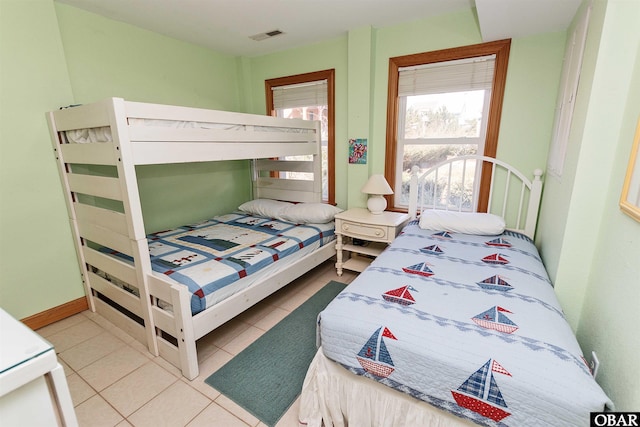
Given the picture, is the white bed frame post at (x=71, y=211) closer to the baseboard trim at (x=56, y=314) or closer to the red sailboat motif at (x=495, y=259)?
the baseboard trim at (x=56, y=314)

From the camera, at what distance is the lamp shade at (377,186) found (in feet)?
8.95

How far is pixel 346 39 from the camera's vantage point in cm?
292

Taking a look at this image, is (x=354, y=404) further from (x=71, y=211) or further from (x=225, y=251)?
(x=71, y=211)

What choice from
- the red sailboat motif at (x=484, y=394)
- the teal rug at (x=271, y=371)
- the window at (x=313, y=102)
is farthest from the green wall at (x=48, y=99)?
the red sailboat motif at (x=484, y=394)

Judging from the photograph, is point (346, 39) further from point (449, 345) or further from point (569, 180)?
point (449, 345)

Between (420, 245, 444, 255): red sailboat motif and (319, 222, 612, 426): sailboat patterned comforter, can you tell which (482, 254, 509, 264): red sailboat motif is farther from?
(420, 245, 444, 255): red sailboat motif

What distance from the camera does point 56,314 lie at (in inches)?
88.3

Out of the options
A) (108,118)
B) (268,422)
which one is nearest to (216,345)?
(268,422)

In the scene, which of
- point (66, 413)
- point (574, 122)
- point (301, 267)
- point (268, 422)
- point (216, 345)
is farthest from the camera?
point (301, 267)

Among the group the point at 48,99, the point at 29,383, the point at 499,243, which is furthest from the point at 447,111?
the point at 48,99

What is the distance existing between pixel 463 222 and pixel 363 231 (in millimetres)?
834

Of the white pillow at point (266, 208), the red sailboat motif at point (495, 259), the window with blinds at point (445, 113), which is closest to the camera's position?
the red sailboat motif at point (495, 259)

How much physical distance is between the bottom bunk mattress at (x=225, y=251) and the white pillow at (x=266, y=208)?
7 cm

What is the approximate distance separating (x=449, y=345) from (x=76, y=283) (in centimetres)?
275
